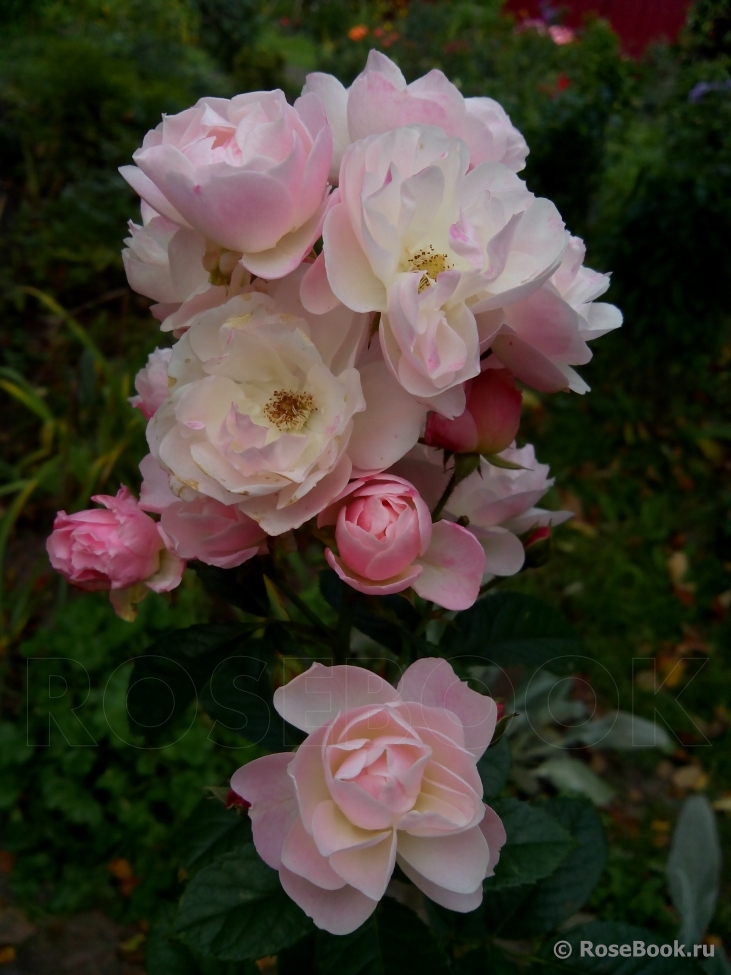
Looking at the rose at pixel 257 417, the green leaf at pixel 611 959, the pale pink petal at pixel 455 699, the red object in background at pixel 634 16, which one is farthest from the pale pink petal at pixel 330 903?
the red object in background at pixel 634 16

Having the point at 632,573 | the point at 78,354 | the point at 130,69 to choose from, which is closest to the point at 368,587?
the point at 632,573

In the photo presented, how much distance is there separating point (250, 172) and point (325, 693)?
0.34 metres

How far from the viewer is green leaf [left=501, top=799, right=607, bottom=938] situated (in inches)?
32.3

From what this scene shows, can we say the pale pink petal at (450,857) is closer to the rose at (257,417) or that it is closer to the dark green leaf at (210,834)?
the rose at (257,417)

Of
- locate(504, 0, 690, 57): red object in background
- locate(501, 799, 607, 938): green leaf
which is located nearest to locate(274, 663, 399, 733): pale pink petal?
locate(501, 799, 607, 938): green leaf

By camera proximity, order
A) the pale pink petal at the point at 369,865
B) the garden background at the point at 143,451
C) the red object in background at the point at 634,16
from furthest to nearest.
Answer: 1. the red object in background at the point at 634,16
2. the garden background at the point at 143,451
3. the pale pink petal at the point at 369,865

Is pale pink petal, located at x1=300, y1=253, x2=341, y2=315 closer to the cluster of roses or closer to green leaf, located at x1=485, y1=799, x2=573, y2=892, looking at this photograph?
the cluster of roses

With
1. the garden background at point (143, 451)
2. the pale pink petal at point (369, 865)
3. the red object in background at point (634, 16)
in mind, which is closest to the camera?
the pale pink petal at point (369, 865)

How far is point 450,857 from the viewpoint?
0.47m

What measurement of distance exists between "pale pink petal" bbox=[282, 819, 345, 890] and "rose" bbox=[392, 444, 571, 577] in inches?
10.7

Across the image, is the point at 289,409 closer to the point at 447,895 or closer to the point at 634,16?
the point at 447,895

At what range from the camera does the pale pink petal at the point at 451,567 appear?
49cm


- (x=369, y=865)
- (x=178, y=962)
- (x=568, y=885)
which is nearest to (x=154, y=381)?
(x=369, y=865)

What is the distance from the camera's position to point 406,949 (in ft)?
1.99
